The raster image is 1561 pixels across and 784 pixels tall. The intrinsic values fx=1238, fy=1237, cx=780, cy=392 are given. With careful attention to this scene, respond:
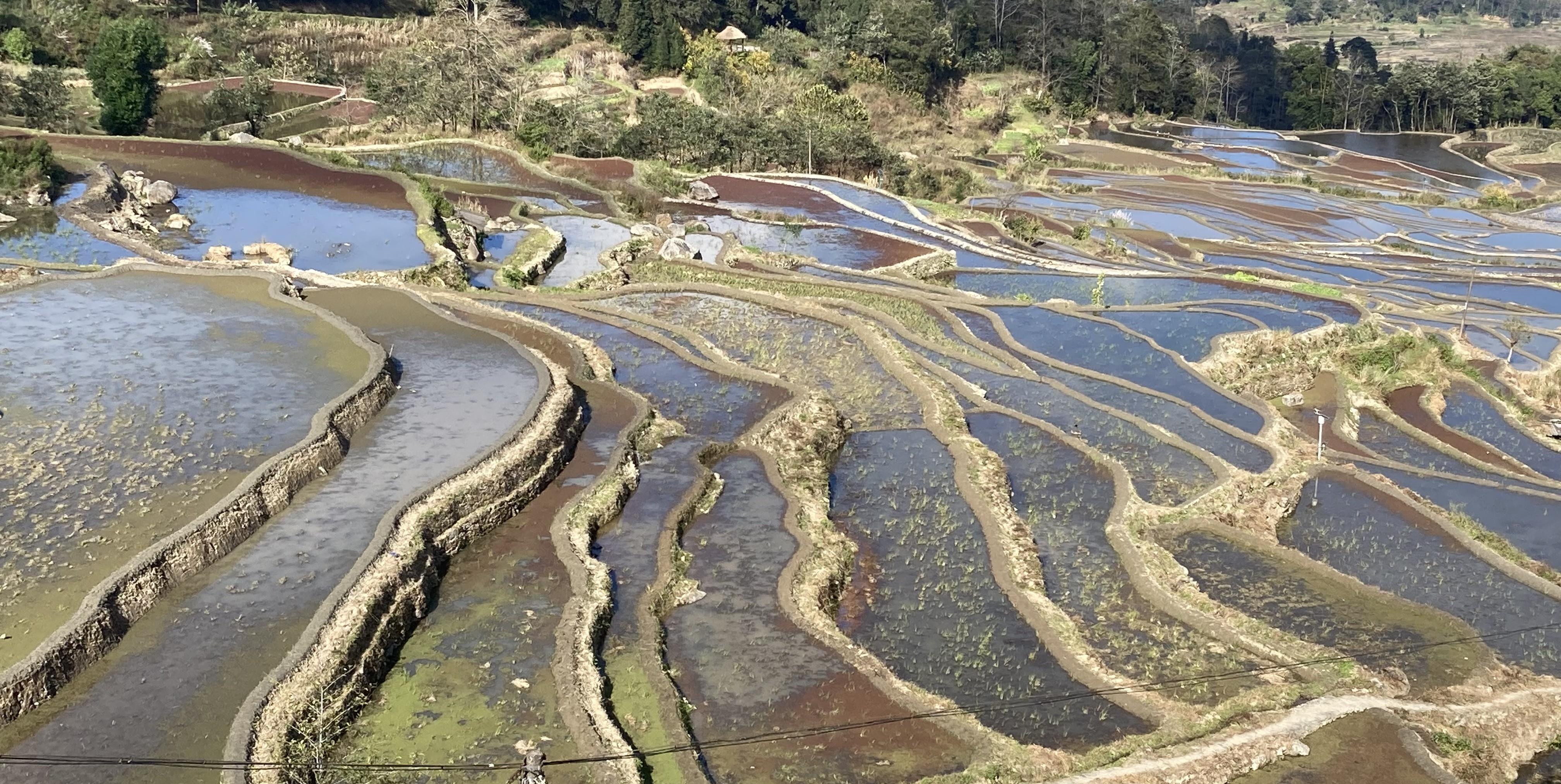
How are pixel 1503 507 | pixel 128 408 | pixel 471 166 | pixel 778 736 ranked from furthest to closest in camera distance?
pixel 471 166 < pixel 1503 507 < pixel 128 408 < pixel 778 736

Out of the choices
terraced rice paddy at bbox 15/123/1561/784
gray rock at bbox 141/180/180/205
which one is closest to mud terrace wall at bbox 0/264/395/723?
terraced rice paddy at bbox 15/123/1561/784

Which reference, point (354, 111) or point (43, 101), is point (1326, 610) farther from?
point (354, 111)

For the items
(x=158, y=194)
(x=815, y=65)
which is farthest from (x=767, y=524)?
(x=815, y=65)

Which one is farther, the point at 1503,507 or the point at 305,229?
the point at 305,229

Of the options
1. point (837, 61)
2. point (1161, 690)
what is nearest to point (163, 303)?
point (1161, 690)

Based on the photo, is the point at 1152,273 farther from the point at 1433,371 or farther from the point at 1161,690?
the point at 1161,690
